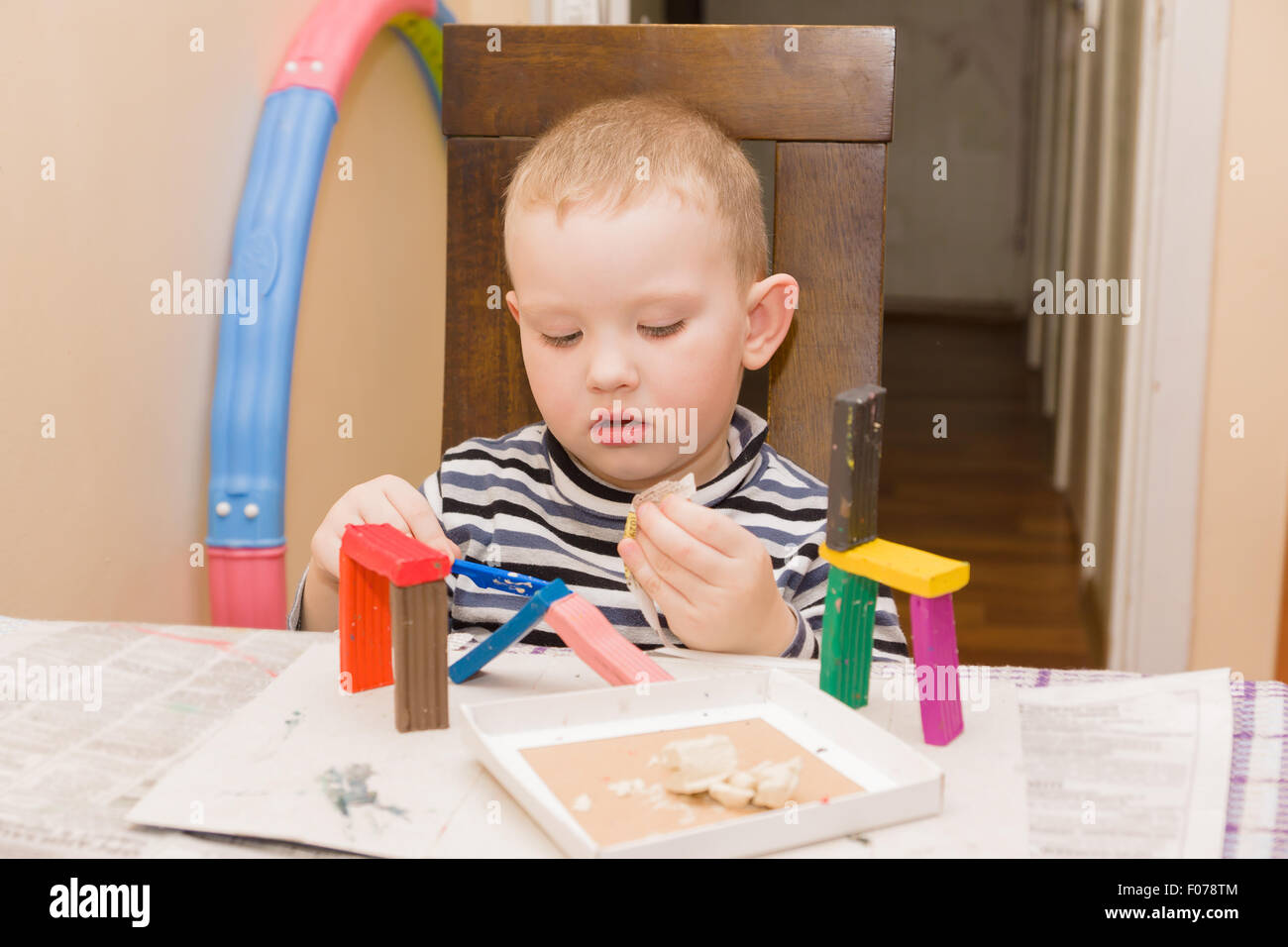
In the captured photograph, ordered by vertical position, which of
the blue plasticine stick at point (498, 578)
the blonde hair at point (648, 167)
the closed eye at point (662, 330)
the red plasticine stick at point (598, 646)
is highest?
the blonde hair at point (648, 167)

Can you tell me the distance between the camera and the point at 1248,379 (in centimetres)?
169

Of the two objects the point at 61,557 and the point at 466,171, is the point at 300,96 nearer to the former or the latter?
the point at 466,171

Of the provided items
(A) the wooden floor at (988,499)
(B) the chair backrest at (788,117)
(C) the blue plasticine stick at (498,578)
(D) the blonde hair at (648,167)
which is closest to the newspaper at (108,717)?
(C) the blue plasticine stick at (498,578)

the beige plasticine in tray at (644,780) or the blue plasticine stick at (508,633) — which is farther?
the blue plasticine stick at (508,633)

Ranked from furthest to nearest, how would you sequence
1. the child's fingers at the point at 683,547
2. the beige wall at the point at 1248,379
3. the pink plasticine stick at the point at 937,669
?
1. the beige wall at the point at 1248,379
2. the child's fingers at the point at 683,547
3. the pink plasticine stick at the point at 937,669

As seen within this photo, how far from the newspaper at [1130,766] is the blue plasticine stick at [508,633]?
0.26 meters

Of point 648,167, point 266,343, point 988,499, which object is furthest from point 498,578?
point 988,499

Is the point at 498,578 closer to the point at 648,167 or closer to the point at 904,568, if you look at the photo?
the point at 904,568

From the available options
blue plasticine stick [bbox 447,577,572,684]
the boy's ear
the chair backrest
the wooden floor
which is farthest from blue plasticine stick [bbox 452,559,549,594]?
the wooden floor

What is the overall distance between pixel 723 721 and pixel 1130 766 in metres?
0.20

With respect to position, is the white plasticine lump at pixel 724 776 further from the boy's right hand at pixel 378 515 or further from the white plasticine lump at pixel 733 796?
the boy's right hand at pixel 378 515

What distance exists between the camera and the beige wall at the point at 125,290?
917 mm

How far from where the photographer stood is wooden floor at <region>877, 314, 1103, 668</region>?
2469 mm
